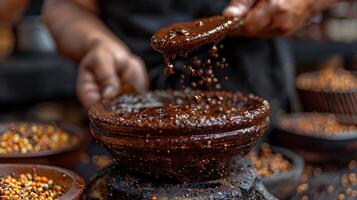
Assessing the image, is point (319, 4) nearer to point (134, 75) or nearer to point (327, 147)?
point (327, 147)

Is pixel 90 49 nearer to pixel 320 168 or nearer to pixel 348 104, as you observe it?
pixel 320 168

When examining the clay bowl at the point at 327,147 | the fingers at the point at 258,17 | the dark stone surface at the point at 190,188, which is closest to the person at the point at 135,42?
the fingers at the point at 258,17

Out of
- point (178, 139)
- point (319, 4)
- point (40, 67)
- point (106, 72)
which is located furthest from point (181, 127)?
point (40, 67)

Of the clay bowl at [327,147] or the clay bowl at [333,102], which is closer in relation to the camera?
the clay bowl at [327,147]

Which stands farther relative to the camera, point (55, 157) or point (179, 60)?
point (179, 60)

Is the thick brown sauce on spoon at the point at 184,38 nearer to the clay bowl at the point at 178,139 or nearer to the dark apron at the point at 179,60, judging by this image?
the clay bowl at the point at 178,139

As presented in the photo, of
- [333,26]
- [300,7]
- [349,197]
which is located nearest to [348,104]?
[300,7]
